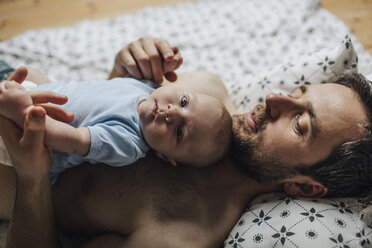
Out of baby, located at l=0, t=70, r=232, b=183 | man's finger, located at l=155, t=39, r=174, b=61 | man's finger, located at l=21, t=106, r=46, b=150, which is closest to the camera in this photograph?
man's finger, located at l=21, t=106, r=46, b=150

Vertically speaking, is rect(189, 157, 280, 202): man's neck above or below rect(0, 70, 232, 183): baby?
below

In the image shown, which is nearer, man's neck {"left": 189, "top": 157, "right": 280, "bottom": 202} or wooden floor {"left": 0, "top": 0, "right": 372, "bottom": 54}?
man's neck {"left": 189, "top": 157, "right": 280, "bottom": 202}

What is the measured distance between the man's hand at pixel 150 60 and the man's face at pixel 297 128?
37cm

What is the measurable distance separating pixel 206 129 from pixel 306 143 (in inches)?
14.5

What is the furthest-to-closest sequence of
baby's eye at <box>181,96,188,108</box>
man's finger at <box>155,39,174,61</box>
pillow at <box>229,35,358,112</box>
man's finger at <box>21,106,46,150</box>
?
1. pillow at <box>229,35,358,112</box>
2. man's finger at <box>155,39,174,61</box>
3. baby's eye at <box>181,96,188,108</box>
4. man's finger at <box>21,106,46,150</box>

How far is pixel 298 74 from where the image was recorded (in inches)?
63.7

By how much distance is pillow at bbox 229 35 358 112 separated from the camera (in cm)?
154

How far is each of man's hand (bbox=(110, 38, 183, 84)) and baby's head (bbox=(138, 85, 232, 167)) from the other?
16cm

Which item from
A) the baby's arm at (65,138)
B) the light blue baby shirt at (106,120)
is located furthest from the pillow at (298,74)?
the baby's arm at (65,138)

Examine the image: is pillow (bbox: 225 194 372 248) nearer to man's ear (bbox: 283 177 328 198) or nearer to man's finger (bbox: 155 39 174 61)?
man's ear (bbox: 283 177 328 198)

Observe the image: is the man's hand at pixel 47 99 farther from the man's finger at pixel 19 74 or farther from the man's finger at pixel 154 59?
the man's finger at pixel 154 59

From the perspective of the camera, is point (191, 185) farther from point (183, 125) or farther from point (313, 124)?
point (313, 124)

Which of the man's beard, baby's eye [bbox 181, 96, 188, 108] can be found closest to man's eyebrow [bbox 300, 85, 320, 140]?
the man's beard

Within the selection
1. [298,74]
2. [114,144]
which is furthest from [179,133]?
[298,74]
